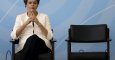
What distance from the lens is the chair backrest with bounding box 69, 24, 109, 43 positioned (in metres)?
3.83

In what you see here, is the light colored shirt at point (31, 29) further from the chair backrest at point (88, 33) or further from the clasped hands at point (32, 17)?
the chair backrest at point (88, 33)

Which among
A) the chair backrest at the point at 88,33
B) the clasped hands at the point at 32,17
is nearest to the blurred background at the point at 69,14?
the chair backrest at the point at 88,33

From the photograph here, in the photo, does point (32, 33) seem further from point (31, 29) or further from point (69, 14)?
point (69, 14)

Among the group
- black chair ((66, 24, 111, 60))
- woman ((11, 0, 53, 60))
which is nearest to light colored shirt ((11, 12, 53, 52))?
woman ((11, 0, 53, 60))

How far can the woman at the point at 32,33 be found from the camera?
11.4 ft

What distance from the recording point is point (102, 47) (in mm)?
4320

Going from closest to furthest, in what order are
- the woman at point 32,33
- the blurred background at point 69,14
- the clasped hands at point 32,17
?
the woman at point 32,33, the clasped hands at point 32,17, the blurred background at point 69,14

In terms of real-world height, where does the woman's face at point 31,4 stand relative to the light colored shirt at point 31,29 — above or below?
above

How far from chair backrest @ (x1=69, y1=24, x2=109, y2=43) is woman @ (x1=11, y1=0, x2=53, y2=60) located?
0.36 m

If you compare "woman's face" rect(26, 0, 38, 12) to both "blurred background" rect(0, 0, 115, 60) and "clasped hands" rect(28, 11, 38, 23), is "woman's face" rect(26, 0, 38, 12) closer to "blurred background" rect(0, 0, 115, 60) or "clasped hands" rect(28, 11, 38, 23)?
"clasped hands" rect(28, 11, 38, 23)

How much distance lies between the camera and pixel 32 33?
3744 mm

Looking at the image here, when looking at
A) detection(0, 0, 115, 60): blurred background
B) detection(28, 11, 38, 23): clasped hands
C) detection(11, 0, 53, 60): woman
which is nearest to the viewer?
detection(11, 0, 53, 60): woman

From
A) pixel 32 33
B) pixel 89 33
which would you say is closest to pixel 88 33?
pixel 89 33

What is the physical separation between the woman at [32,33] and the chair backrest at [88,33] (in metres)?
0.36
